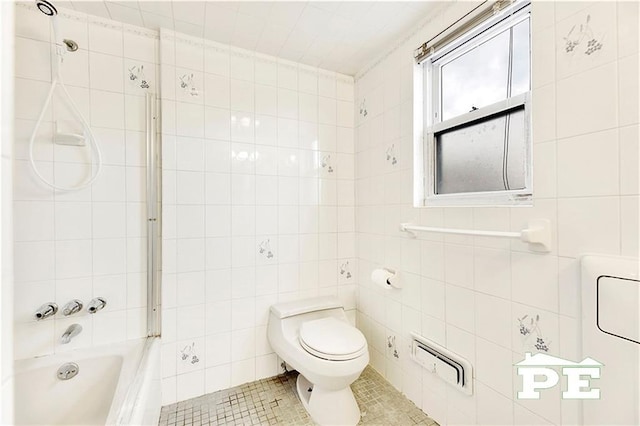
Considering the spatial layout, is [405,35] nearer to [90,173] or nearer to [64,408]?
[90,173]

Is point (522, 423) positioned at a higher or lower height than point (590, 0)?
lower

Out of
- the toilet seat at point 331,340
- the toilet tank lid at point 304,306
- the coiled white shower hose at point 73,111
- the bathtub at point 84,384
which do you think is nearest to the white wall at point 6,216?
the bathtub at point 84,384

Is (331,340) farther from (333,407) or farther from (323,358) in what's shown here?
(333,407)

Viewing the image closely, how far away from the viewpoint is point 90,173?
1481mm

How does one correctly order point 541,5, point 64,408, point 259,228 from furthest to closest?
point 259,228, point 64,408, point 541,5

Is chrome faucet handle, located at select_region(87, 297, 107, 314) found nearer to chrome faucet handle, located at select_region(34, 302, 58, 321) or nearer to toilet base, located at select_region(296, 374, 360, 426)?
chrome faucet handle, located at select_region(34, 302, 58, 321)

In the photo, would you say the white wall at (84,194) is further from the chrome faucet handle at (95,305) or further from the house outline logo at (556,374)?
the house outline logo at (556,374)

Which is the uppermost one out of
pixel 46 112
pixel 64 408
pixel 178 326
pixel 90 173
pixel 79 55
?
pixel 79 55

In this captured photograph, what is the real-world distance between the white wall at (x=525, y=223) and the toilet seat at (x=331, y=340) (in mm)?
328

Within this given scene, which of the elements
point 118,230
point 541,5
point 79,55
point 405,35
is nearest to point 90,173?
point 118,230

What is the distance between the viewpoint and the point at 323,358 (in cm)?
140

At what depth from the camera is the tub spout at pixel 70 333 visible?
1.40 meters

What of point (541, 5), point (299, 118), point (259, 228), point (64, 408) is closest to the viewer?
point (541, 5)

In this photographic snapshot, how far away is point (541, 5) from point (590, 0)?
→ 160 mm
